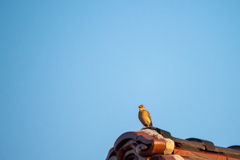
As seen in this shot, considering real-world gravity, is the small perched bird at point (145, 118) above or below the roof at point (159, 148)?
above

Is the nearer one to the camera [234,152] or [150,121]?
[234,152]

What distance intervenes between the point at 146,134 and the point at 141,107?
6.95 ft

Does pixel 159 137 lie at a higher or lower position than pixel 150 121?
lower

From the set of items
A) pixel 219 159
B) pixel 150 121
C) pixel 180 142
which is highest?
pixel 150 121

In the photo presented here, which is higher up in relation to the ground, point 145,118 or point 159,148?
point 145,118

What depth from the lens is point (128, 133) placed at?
5.92 meters

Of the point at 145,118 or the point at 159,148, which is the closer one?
the point at 159,148

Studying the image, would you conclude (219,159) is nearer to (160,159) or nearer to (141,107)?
(160,159)

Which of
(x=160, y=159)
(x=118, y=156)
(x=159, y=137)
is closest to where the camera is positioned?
(x=160, y=159)

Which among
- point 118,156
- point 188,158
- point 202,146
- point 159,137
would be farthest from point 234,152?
point 118,156

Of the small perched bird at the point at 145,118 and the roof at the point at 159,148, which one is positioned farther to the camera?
the small perched bird at the point at 145,118

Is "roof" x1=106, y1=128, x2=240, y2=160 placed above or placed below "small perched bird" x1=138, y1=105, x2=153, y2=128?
below

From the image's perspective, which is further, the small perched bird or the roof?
the small perched bird

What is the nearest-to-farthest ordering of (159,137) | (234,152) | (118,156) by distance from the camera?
(159,137) < (118,156) < (234,152)
